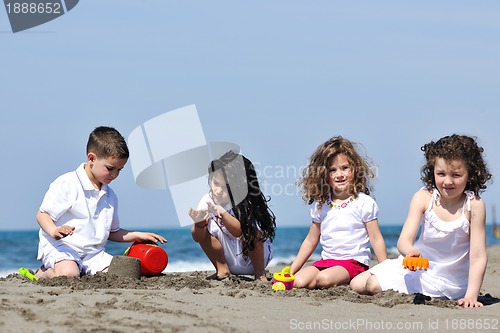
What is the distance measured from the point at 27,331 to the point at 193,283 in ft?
6.99

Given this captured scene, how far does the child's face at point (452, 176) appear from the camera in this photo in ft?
16.2

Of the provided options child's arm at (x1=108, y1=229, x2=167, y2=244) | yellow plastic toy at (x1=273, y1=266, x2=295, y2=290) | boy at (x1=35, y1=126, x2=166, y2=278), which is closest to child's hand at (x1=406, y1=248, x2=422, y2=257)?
yellow plastic toy at (x1=273, y1=266, x2=295, y2=290)

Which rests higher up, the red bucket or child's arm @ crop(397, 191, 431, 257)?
child's arm @ crop(397, 191, 431, 257)

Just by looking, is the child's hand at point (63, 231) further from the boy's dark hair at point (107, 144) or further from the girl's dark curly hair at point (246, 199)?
the girl's dark curly hair at point (246, 199)

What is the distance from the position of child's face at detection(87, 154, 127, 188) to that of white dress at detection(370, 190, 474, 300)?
94.1 inches

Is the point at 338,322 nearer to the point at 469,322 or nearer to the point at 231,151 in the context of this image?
the point at 469,322

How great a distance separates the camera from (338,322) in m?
4.04

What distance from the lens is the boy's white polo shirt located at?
19.8ft

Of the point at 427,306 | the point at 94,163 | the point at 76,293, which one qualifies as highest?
the point at 94,163

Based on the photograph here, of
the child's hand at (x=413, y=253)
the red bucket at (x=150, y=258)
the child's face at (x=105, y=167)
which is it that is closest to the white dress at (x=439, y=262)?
the child's hand at (x=413, y=253)

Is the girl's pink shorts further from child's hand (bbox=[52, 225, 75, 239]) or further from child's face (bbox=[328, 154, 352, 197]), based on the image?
child's hand (bbox=[52, 225, 75, 239])

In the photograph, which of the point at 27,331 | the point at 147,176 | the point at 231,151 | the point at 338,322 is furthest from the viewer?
the point at 147,176

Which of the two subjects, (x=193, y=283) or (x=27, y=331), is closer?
(x=27, y=331)

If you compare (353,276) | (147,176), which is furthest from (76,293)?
(147,176)
